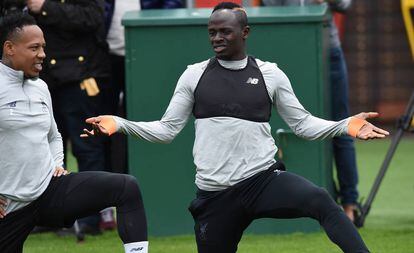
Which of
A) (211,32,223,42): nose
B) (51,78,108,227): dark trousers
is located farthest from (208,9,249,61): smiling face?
(51,78,108,227): dark trousers

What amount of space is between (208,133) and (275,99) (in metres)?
0.45

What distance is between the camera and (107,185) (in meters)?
7.04

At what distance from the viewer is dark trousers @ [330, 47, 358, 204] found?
975cm

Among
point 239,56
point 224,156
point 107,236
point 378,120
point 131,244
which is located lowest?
point 378,120

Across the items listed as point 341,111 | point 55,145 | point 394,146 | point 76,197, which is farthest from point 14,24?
point 394,146

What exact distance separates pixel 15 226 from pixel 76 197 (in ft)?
1.21

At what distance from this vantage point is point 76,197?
7.00 m

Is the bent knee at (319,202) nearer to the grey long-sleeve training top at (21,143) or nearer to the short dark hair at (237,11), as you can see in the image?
the short dark hair at (237,11)

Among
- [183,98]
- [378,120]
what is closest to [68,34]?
[183,98]

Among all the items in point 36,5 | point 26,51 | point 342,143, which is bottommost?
point 342,143

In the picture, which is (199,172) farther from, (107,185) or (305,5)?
(305,5)

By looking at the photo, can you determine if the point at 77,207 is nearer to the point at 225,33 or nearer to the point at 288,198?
the point at 288,198

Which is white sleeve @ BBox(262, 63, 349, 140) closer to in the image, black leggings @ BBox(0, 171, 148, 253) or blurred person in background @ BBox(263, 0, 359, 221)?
black leggings @ BBox(0, 171, 148, 253)

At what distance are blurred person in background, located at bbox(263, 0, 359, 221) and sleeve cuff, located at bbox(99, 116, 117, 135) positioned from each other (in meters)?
3.12
